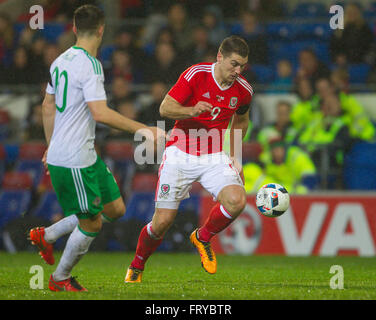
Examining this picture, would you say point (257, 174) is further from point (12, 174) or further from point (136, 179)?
point (12, 174)

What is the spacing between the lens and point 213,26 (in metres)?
13.2

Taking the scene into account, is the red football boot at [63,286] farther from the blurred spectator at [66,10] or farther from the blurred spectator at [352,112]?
the blurred spectator at [66,10]

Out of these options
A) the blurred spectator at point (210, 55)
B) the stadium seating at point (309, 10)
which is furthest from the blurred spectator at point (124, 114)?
the stadium seating at point (309, 10)

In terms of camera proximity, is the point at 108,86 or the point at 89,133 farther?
the point at 108,86

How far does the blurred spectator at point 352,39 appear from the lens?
12.5 metres

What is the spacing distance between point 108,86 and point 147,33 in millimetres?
2008

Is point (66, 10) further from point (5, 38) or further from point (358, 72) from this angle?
point (358, 72)

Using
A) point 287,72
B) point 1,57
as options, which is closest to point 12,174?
point 1,57

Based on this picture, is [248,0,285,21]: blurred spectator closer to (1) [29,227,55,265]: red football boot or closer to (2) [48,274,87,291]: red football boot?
(1) [29,227,55,265]: red football boot

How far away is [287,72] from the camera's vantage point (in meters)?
12.3

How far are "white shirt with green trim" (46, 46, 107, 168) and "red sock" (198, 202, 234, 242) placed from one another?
5.21 feet

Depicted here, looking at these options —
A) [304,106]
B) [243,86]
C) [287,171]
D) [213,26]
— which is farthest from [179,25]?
[243,86]

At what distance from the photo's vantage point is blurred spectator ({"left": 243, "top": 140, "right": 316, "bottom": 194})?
1073 centimetres

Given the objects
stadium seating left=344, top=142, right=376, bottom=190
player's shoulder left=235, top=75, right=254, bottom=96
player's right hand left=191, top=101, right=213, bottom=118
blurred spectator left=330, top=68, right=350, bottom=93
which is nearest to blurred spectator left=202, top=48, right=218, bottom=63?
blurred spectator left=330, top=68, right=350, bottom=93
